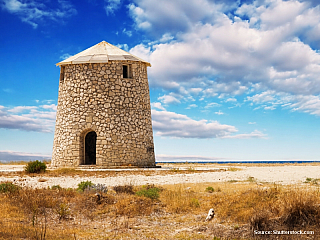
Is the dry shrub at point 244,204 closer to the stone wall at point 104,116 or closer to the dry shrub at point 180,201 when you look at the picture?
the dry shrub at point 180,201

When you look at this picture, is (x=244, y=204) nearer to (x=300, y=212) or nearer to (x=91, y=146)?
(x=300, y=212)

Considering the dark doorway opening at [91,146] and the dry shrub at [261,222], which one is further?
the dark doorway opening at [91,146]

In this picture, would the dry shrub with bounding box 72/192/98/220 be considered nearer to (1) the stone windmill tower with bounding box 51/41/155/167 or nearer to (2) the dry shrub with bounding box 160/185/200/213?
(2) the dry shrub with bounding box 160/185/200/213

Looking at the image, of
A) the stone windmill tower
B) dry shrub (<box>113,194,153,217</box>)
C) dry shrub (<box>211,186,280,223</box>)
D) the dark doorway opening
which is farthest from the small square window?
dry shrub (<box>211,186,280,223</box>)

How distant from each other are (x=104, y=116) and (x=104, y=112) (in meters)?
0.29

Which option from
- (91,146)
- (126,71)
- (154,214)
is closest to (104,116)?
(126,71)

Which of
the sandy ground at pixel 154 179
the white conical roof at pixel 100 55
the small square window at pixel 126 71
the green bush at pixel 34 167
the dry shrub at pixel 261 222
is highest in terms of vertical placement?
the white conical roof at pixel 100 55

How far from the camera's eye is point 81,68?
77.5ft

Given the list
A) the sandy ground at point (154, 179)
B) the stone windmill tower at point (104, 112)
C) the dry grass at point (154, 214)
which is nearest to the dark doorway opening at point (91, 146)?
the stone windmill tower at point (104, 112)

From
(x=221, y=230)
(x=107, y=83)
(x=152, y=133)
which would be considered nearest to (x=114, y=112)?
(x=107, y=83)

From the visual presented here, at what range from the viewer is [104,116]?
74.8 ft

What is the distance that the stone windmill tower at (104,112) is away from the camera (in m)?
22.8

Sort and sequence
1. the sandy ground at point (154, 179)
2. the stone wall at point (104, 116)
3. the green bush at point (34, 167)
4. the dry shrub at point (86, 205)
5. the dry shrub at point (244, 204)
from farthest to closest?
the stone wall at point (104, 116) → the green bush at point (34, 167) → the sandy ground at point (154, 179) → the dry shrub at point (86, 205) → the dry shrub at point (244, 204)

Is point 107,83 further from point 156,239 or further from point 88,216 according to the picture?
point 156,239
